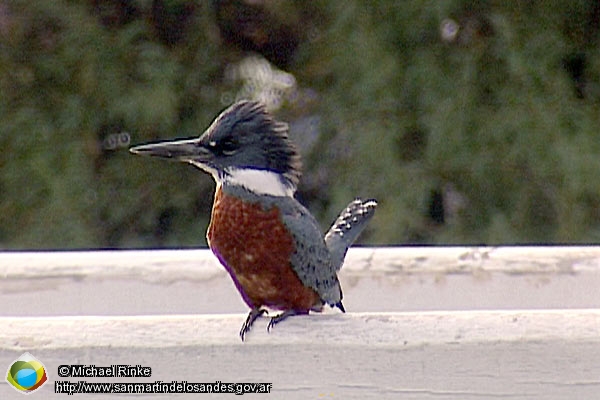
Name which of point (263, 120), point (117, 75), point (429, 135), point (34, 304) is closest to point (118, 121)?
point (117, 75)

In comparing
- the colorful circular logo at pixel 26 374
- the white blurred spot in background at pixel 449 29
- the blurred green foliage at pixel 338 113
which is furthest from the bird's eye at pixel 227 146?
the white blurred spot in background at pixel 449 29

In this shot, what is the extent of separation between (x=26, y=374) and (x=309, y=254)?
308 mm

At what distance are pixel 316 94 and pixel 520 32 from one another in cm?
44

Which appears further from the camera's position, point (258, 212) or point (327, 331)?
point (258, 212)

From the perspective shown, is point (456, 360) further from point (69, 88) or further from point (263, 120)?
point (69, 88)

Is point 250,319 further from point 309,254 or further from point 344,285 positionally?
point 344,285

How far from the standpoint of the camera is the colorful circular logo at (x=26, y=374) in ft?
2.70

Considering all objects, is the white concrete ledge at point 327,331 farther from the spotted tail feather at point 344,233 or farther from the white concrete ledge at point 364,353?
the spotted tail feather at point 344,233

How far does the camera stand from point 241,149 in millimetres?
965

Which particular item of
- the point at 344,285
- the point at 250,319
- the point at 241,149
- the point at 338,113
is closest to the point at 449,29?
the point at 338,113

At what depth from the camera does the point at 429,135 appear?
1866mm

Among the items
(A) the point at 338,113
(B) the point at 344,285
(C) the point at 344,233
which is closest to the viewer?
(C) the point at 344,233

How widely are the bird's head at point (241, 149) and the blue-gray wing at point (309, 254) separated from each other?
31 millimetres

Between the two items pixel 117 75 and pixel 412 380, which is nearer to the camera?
pixel 412 380
